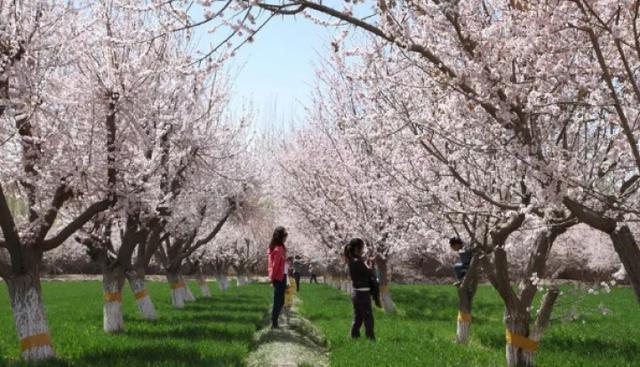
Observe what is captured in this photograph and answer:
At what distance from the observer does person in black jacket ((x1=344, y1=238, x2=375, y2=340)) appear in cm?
1250

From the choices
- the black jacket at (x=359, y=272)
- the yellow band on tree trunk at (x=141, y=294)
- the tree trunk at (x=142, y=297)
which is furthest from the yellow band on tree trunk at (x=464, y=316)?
the yellow band on tree trunk at (x=141, y=294)

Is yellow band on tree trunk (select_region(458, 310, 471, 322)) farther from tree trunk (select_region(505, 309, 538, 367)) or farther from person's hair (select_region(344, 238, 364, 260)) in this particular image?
tree trunk (select_region(505, 309, 538, 367))

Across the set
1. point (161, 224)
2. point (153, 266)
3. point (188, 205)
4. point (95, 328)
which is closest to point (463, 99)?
point (95, 328)

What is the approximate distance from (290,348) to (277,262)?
2603mm

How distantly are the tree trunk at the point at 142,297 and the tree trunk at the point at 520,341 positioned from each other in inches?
410

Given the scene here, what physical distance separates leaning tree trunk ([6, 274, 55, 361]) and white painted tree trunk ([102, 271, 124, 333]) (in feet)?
14.7

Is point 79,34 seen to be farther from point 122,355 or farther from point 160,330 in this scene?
point 160,330

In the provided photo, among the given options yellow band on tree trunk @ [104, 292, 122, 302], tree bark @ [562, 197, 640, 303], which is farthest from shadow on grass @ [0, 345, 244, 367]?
tree bark @ [562, 197, 640, 303]

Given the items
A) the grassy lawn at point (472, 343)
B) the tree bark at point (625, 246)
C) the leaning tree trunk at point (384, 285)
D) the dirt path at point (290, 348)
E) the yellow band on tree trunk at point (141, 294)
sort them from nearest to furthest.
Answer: the tree bark at point (625, 246) → the grassy lawn at point (472, 343) → the dirt path at point (290, 348) → the yellow band on tree trunk at point (141, 294) → the leaning tree trunk at point (384, 285)

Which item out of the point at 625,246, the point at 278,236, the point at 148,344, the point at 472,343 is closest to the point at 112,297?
the point at 148,344

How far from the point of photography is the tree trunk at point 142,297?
16.8m

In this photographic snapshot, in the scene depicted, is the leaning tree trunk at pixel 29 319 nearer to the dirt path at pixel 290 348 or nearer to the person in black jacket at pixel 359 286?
the dirt path at pixel 290 348

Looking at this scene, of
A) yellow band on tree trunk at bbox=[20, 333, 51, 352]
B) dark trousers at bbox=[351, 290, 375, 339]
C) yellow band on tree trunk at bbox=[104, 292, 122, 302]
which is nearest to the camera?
yellow band on tree trunk at bbox=[20, 333, 51, 352]

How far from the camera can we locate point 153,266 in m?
71.0
